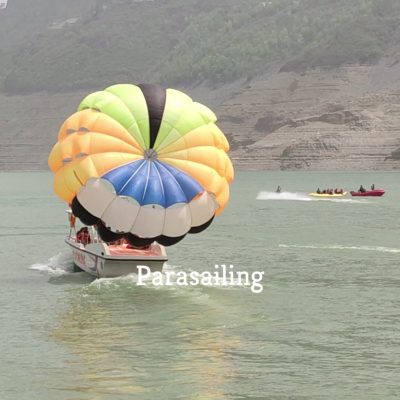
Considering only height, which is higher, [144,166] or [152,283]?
[144,166]

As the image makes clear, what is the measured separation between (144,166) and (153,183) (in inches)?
24.5

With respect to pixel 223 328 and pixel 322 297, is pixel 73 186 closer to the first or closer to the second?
pixel 223 328

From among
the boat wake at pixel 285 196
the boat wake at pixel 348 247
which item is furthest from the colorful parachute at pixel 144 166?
the boat wake at pixel 285 196

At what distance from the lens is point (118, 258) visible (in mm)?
34688

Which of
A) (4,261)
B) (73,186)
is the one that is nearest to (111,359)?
(73,186)

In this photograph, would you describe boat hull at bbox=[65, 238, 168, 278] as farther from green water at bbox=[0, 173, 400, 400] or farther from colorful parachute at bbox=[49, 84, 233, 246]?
colorful parachute at bbox=[49, 84, 233, 246]

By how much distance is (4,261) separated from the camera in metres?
48.2

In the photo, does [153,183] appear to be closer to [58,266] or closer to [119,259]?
[119,259]

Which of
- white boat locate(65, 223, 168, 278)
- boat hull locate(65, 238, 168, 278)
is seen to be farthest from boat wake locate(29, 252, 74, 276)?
boat hull locate(65, 238, 168, 278)

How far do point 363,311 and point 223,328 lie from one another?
5.39 metres

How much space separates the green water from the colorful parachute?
2970 millimetres

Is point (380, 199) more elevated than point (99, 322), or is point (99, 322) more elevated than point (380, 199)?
point (380, 199)

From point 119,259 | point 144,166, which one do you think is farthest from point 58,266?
point 144,166

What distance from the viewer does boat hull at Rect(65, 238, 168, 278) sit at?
114 ft
